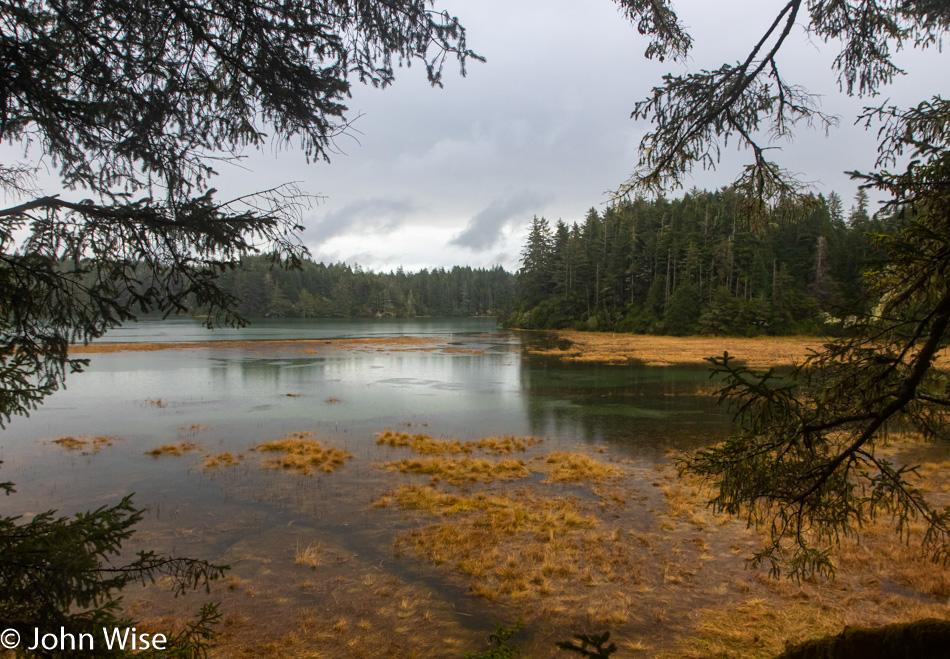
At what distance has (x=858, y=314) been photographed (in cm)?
349

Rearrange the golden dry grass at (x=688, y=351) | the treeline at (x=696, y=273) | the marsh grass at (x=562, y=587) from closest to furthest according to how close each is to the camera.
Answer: the marsh grass at (x=562, y=587)
the golden dry grass at (x=688, y=351)
the treeline at (x=696, y=273)

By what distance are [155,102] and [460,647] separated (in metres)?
6.95

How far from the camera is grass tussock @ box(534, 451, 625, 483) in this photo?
43.0ft

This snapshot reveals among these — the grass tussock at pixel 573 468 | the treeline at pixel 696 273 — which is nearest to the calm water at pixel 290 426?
the grass tussock at pixel 573 468

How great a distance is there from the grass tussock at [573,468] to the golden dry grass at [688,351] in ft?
81.9

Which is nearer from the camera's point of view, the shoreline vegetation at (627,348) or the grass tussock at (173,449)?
the grass tussock at (173,449)

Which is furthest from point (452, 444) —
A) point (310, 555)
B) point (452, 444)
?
point (310, 555)

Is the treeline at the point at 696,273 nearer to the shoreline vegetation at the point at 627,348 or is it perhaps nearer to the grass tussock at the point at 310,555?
the shoreline vegetation at the point at 627,348

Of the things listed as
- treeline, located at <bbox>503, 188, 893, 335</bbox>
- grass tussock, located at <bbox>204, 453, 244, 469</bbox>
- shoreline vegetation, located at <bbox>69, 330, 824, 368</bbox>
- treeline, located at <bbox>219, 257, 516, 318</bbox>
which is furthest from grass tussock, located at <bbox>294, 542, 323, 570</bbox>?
treeline, located at <bbox>219, 257, 516, 318</bbox>

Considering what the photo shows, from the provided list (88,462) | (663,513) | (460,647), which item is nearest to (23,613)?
(460,647)

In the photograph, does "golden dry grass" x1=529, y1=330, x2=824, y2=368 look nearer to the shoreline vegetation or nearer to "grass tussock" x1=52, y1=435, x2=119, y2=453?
the shoreline vegetation

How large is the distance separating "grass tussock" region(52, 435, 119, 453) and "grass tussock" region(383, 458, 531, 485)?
10.0 m

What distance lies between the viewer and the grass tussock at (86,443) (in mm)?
16031

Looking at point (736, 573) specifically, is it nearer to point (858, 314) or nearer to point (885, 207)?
point (858, 314)
